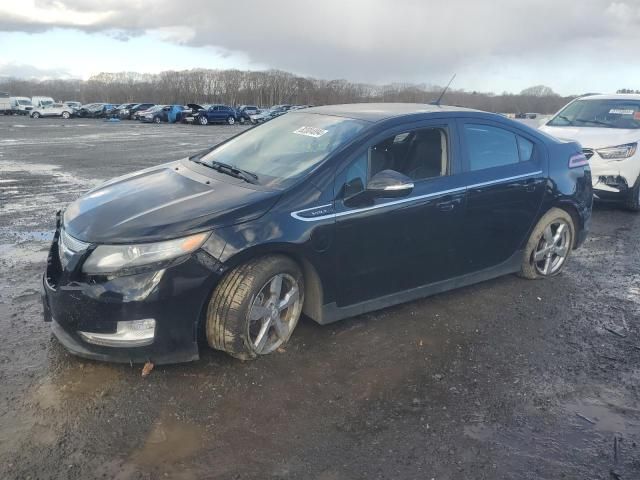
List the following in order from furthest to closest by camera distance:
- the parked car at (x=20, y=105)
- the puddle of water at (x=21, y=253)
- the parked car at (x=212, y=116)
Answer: the parked car at (x=20, y=105) → the parked car at (x=212, y=116) → the puddle of water at (x=21, y=253)

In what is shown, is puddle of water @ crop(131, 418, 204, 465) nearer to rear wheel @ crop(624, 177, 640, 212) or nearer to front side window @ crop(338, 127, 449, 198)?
front side window @ crop(338, 127, 449, 198)

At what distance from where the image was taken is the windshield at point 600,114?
8664 mm

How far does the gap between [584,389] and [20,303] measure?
4188 mm

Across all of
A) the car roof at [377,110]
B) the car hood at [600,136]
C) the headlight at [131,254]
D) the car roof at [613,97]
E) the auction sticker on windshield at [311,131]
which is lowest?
the headlight at [131,254]

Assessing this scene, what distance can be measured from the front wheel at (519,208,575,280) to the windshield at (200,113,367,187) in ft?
7.09

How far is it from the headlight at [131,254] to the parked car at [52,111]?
184ft

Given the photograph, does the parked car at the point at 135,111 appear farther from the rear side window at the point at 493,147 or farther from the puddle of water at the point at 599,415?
the puddle of water at the point at 599,415

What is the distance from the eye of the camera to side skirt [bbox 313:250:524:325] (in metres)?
3.79

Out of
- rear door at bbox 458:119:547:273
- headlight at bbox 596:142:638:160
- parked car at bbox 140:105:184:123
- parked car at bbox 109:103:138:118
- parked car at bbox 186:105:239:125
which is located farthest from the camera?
parked car at bbox 109:103:138:118

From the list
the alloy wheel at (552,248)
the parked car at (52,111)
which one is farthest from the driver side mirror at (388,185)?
the parked car at (52,111)

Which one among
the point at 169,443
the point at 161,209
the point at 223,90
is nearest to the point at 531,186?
the point at 161,209

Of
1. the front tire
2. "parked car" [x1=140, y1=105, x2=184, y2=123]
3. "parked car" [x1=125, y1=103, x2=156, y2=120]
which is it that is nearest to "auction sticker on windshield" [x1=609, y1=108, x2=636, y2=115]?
the front tire

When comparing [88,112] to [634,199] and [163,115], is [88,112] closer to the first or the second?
[163,115]

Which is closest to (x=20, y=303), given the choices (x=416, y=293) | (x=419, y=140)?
(x=416, y=293)
